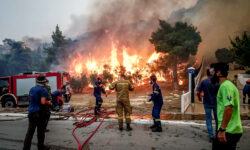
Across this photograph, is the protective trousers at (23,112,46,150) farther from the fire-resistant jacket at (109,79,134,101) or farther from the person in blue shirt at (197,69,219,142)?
the person in blue shirt at (197,69,219,142)

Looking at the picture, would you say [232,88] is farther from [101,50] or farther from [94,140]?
[101,50]

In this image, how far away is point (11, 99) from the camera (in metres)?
11.8

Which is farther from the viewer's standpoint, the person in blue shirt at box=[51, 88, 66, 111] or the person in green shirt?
the person in blue shirt at box=[51, 88, 66, 111]

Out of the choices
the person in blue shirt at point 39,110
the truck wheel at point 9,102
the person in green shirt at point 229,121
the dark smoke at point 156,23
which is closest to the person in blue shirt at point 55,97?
the person in blue shirt at point 39,110

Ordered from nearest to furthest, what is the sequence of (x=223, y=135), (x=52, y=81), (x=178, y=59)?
1. (x=223, y=135)
2. (x=52, y=81)
3. (x=178, y=59)

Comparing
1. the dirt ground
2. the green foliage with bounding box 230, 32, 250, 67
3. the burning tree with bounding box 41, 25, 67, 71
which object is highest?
Result: the burning tree with bounding box 41, 25, 67, 71

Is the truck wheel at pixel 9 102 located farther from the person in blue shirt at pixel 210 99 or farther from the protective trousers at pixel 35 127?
the person in blue shirt at pixel 210 99

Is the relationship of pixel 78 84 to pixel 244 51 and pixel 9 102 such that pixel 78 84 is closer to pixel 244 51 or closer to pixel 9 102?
pixel 9 102

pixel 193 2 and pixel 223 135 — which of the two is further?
pixel 193 2

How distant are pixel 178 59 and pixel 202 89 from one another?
19473 mm

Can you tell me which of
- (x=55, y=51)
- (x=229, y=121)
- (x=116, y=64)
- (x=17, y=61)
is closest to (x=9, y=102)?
(x=229, y=121)

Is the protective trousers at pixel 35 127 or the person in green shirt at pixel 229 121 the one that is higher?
the person in green shirt at pixel 229 121

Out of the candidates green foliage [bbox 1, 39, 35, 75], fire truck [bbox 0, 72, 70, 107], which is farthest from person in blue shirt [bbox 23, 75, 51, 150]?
green foliage [bbox 1, 39, 35, 75]

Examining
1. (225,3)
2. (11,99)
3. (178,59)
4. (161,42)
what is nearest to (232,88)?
(11,99)
